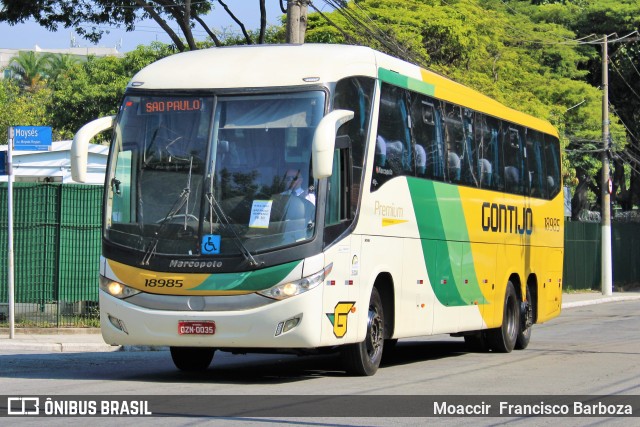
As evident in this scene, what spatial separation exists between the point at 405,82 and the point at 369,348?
3.49 metres

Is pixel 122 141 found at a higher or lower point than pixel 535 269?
higher

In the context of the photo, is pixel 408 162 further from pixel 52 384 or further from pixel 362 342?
pixel 52 384

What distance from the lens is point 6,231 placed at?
1930 cm

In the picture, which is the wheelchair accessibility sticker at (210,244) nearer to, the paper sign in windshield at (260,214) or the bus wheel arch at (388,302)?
the paper sign in windshield at (260,214)

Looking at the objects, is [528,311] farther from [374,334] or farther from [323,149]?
[323,149]

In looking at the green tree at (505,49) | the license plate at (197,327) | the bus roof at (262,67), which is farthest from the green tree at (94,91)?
the license plate at (197,327)

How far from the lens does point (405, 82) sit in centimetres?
1416

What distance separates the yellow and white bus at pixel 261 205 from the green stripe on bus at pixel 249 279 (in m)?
0.01

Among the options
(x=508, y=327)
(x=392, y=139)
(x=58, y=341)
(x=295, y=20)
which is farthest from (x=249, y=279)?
(x=295, y=20)

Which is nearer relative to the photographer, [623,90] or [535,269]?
[535,269]

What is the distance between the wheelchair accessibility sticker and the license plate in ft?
2.42

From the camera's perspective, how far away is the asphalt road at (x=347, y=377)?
11188 millimetres

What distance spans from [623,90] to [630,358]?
120 feet

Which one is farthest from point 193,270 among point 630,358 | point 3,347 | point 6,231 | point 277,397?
point 6,231
